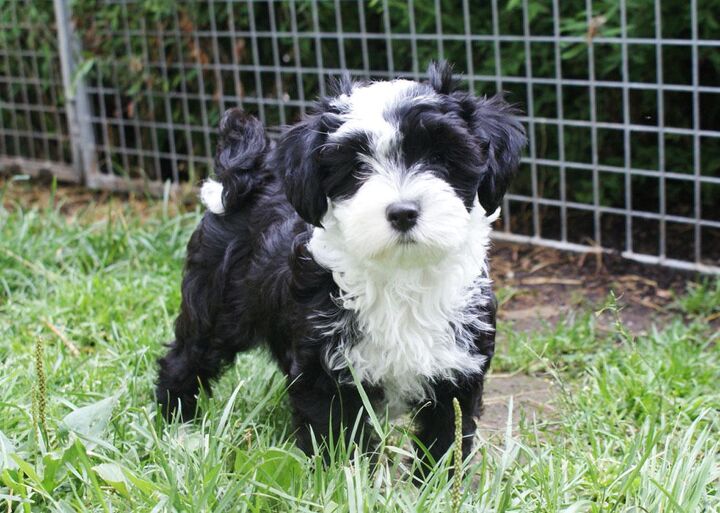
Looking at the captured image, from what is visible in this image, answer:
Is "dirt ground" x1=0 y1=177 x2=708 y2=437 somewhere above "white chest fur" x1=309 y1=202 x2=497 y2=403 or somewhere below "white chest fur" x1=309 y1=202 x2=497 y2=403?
below

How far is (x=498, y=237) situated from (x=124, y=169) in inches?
115

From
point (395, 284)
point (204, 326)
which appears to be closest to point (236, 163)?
point (204, 326)

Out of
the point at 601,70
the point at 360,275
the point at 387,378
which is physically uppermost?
the point at 601,70

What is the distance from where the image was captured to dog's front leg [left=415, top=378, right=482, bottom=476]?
9.78ft

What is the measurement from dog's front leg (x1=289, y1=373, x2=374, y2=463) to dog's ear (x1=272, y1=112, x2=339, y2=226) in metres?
0.46

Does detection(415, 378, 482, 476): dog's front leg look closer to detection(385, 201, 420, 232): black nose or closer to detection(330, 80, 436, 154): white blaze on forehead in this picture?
detection(385, 201, 420, 232): black nose

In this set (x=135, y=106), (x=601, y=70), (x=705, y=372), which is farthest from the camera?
(x=135, y=106)

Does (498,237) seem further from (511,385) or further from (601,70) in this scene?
(511,385)

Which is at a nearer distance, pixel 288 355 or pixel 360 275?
pixel 360 275

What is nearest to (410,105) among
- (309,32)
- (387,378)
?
(387,378)

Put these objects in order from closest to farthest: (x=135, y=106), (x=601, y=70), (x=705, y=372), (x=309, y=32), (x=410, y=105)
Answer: (x=410, y=105), (x=705, y=372), (x=601, y=70), (x=309, y=32), (x=135, y=106)

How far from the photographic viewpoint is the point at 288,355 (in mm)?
3053

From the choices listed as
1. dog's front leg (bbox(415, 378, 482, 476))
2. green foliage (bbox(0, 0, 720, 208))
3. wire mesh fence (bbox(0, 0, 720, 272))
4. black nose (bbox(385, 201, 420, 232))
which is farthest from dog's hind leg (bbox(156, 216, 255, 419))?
green foliage (bbox(0, 0, 720, 208))

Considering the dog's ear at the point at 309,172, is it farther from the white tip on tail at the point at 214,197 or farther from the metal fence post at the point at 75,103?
the metal fence post at the point at 75,103
